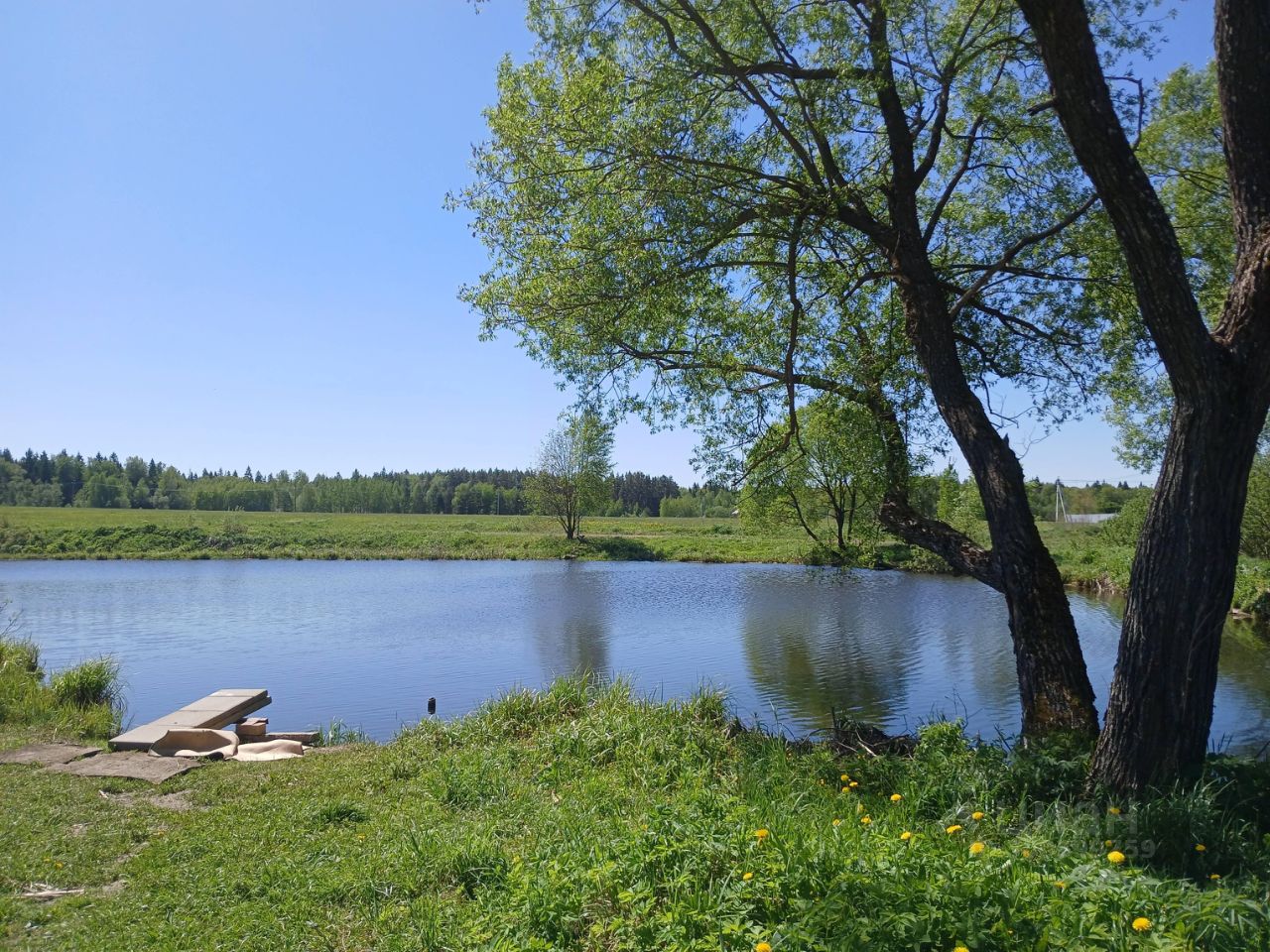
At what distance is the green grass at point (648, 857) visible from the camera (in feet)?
10.1

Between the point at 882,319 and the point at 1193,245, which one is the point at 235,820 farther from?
the point at 1193,245

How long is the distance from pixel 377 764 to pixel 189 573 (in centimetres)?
3738

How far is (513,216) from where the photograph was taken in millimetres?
8086

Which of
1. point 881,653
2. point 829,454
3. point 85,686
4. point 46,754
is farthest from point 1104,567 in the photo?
point 46,754

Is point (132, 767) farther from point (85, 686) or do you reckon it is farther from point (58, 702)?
point (85, 686)

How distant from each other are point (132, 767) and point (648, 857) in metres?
6.18

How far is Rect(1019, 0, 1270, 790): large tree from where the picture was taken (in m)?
4.53

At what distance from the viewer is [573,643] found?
19.4 meters

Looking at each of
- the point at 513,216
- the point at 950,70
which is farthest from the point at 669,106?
the point at 950,70

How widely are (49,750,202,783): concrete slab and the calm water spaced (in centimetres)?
373

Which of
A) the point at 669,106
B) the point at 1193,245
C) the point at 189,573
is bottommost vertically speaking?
the point at 189,573

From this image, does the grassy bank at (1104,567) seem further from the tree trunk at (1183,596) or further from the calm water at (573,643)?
the tree trunk at (1183,596)

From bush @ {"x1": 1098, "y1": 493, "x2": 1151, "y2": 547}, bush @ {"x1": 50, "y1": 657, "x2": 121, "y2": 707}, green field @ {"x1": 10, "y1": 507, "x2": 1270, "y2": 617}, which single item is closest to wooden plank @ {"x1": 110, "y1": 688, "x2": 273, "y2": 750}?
bush @ {"x1": 50, "y1": 657, "x2": 121, "y2": 707}

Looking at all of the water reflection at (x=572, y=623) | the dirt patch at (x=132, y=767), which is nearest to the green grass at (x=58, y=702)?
the dirt patch at (x=132, y=767)
